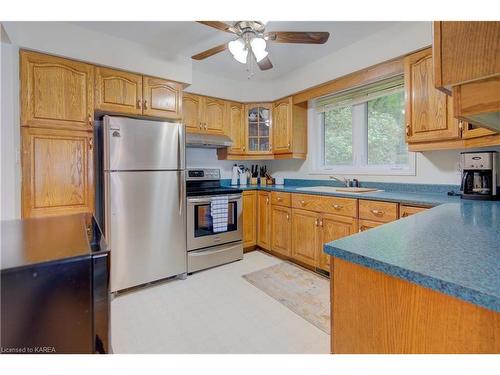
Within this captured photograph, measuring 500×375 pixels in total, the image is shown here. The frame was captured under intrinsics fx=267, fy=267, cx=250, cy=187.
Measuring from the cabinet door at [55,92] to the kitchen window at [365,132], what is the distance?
2.62m

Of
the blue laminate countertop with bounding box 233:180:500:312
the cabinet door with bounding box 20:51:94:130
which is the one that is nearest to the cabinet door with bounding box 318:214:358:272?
the blue laminate countertop with bounding box 233:180:500:312

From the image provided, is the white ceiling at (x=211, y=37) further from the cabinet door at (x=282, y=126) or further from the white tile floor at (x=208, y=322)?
the white tile floor at (x=208, y=322)

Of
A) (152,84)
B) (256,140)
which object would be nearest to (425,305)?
(152,84)

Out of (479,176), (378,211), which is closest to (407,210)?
(378,211)

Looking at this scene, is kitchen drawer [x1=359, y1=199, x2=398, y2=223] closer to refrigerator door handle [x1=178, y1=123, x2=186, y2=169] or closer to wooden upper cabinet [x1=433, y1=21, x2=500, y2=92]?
wooden upper cabinet [x1=433, y1=21, x2=500, y2=92]

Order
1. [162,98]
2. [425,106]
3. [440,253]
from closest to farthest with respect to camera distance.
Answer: [440,253]
[425,106]
[162,98]

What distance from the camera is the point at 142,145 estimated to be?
2385 mm

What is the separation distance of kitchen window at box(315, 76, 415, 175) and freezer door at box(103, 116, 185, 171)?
187 centimetres

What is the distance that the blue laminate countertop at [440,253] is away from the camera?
0.53m

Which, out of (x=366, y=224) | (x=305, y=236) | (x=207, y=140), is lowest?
(x=305, y=236)

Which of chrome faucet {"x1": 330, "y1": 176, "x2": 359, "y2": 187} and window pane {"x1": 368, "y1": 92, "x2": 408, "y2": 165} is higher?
window pane {"x1": 368, "y1": 92, "x2": 408, "y2": 165}

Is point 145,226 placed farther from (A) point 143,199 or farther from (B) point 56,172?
(B) point 56,172

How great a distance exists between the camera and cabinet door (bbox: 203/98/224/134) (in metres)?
3.37

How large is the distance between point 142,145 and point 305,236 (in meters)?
1.85
